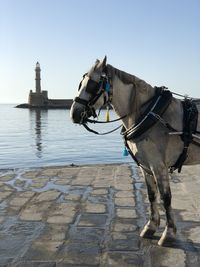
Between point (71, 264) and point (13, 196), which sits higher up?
point (71, 264)

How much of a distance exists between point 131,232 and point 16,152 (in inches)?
734

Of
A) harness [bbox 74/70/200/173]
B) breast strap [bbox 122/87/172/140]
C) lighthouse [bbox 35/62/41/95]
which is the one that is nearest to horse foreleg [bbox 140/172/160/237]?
harness [bbox 74/70/200/173]

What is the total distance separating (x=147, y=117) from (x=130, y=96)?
15.8 inches

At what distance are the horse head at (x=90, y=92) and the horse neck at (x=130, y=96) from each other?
0.24m

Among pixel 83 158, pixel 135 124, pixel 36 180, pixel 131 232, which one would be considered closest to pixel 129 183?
pixel 36 180

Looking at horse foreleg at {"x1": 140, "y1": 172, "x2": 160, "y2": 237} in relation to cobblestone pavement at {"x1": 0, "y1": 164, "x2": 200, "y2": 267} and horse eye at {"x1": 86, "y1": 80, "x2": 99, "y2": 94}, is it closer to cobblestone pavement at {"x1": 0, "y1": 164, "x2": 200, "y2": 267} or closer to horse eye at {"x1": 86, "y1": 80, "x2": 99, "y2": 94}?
cobblestone pavement at {"x1": 0, "y1": 164, "x2": 200, "y2": 267}

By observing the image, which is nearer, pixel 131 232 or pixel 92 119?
pixel 92 119

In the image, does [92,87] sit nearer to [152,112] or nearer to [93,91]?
[93,91]

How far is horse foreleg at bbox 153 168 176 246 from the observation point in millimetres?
5566

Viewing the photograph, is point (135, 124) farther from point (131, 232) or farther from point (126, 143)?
point (131, 232)

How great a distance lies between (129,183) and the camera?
10.0 meters

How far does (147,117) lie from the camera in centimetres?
561

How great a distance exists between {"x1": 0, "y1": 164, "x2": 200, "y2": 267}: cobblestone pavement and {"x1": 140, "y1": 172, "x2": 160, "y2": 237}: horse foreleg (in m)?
0.13

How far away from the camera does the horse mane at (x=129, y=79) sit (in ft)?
18.3
